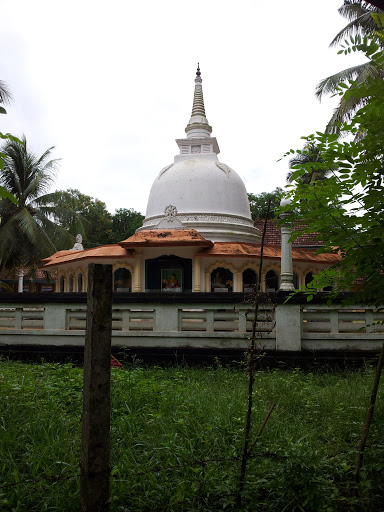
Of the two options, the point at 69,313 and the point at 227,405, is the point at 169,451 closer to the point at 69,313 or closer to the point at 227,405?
the point at 227,405

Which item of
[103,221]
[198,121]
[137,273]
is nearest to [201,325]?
[137,273]

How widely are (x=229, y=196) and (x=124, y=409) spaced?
15.1 m

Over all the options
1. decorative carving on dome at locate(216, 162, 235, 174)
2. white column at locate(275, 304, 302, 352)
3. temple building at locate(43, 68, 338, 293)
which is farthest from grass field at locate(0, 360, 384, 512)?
decorative carving on dome at locate(216, 162, 235, 174)

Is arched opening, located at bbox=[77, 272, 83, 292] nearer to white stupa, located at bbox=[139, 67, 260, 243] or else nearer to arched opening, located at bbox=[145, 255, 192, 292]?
white stupa, located at bbox=[139, 67, 260, 243]

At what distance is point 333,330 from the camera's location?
29.7 feet

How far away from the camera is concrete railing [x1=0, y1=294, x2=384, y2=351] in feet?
29.5

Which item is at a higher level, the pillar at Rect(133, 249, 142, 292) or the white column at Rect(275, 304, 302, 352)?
the pillar at Rect(133, 249, 142, 292)

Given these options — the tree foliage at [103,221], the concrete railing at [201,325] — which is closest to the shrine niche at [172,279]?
the concrete railing at [201,325]

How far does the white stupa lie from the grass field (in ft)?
38.3

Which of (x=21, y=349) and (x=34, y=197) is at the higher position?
(x=34, y=197)

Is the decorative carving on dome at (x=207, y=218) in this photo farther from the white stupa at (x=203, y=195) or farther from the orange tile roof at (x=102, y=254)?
the orange tile roof at (x=102, y=254)

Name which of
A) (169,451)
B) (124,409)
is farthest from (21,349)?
(169,451)

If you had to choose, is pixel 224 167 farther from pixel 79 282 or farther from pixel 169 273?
pixel 79 282

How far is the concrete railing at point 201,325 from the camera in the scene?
898cm
